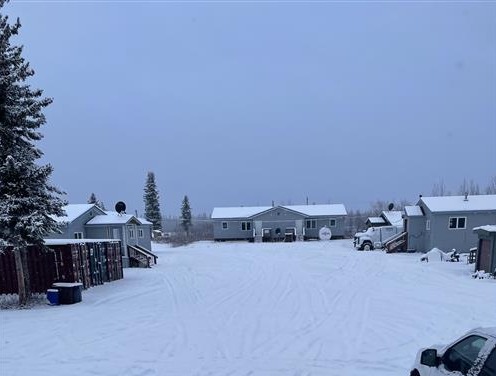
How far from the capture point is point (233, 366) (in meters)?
7.48

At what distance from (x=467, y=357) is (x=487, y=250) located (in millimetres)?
17532

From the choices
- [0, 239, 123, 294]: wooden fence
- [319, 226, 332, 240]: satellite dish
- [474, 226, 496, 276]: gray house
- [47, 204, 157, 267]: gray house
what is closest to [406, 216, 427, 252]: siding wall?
[474, 226, 496, 276]: gray house

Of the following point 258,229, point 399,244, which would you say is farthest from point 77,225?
point 258,229

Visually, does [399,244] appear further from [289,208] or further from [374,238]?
[289,208]

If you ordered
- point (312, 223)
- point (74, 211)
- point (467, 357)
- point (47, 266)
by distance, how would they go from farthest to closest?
point (312, 223)
point (74, 211)
point (47, 266)
point (467, 357)

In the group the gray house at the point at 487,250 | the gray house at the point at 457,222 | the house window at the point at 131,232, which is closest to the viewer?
the gray house at the point at 487,250

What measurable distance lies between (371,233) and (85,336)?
3236cm

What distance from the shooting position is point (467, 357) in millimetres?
4156

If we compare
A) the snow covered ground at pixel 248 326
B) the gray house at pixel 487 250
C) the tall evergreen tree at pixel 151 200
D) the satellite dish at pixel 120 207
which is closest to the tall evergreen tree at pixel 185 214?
the tall evergreen tree at pixel 151 200

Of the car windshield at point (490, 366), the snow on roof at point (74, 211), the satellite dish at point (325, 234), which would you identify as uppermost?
the snow on roof at point (74, 211)

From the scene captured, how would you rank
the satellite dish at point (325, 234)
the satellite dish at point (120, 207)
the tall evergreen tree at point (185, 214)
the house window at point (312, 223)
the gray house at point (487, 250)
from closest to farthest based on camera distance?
1. the gray house at point (487, 250)
2. the satellite dish at point (120, 207)
3. the satellite dish at point (325, 234)
4. the house window at point (312, 223)
5. the tall evergreen tree at point (185, 214)

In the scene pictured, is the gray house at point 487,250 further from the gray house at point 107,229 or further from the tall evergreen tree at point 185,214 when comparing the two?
the tall evergreen tree at point 185,214

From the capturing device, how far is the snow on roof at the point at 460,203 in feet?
99.6

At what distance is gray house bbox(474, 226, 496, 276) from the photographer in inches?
724
